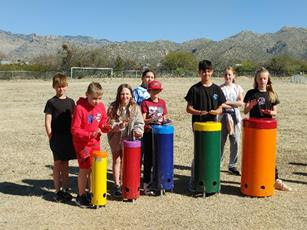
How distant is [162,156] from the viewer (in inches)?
268

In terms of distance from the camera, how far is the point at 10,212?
20.1 ft

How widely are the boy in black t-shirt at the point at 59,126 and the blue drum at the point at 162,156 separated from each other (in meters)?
1.12

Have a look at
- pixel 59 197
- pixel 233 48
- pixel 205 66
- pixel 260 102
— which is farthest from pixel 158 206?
pixel 233 48

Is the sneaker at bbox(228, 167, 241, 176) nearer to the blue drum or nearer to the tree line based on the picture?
the blue drum

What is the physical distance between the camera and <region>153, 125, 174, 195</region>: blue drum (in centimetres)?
675

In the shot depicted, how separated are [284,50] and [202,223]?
556 feet

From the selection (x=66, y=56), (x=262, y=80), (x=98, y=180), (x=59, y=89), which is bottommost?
(x=98, y=180)

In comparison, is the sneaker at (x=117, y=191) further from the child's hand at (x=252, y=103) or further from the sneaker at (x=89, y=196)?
the child's hand at (x=252, y=103)

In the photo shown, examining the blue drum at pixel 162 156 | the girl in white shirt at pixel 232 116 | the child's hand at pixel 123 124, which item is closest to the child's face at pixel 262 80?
the girl in white shirt at pixel 232 116

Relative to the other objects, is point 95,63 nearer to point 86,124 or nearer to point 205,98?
point 205,98

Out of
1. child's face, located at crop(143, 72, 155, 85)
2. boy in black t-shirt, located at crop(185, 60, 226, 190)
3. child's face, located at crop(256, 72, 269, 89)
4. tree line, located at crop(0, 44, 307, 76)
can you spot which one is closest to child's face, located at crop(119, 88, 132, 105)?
child's face, located at crop(143, 72, 155, 85)

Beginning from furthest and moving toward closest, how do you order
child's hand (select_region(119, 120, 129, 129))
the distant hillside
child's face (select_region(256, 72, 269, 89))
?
the distant hillside
child's face (select_region(256, 72, 269, 89))
child's hand (select_region(119, 120, 129, 129))

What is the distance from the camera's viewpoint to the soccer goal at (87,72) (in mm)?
53644

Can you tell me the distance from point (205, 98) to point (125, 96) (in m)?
1.17
